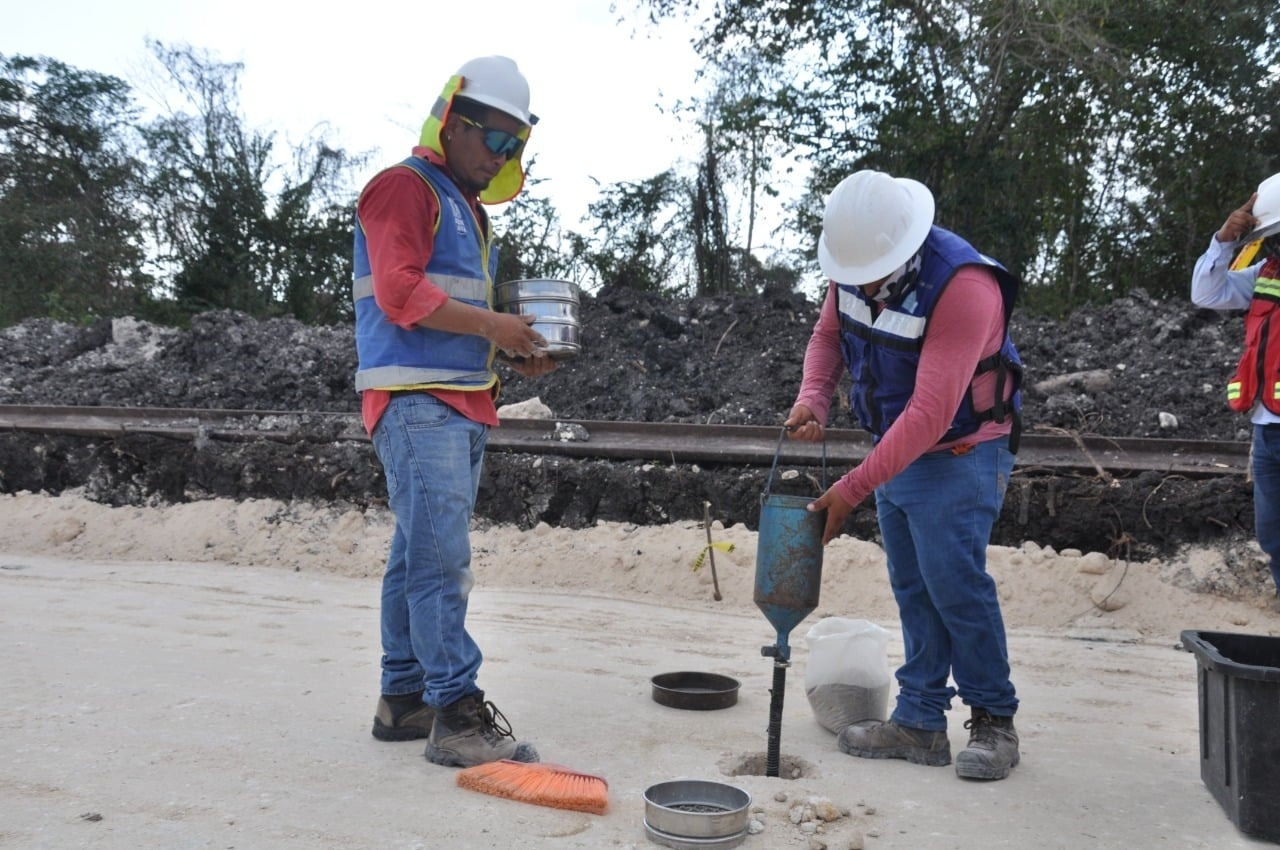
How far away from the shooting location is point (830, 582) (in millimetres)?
6570

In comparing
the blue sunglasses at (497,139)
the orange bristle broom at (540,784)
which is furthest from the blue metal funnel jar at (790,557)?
the blue sunglasses at (497,139)

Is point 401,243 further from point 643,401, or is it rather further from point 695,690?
point 643,401

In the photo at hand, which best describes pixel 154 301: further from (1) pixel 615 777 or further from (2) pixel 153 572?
(1) pixel 615 777

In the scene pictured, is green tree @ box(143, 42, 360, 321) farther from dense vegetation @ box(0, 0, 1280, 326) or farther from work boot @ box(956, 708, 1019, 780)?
work boot @ box(956, 708, 1019, 780)

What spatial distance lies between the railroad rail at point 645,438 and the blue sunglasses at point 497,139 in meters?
2.74

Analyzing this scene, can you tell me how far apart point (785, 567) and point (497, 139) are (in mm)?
1734

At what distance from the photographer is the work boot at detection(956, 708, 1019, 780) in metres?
Result: 3.39

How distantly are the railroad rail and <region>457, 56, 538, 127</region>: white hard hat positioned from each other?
2.85 meters

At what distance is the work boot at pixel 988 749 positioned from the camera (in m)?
3.39

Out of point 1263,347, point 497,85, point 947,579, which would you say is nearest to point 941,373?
point 947,579

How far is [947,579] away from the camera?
3.44m

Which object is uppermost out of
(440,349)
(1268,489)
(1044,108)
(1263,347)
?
(1044,108)

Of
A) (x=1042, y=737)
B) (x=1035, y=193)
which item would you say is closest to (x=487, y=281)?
(x=1042, y=737)

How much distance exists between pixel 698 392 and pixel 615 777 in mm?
6824
